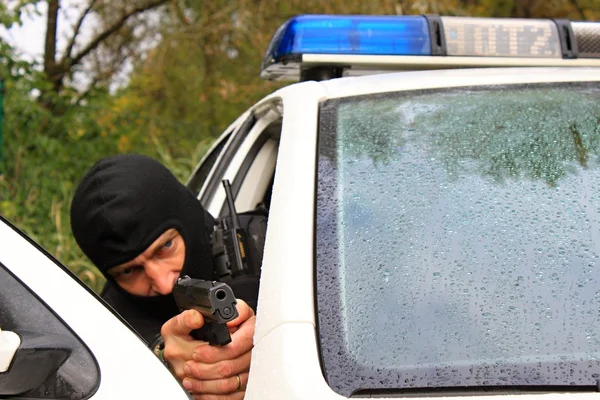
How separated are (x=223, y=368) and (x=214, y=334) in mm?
81

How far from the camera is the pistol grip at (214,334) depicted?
5.24ft

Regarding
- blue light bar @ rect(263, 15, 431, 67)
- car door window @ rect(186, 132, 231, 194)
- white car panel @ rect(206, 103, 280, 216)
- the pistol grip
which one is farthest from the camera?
car door window @ rect(186, 132, 231, 194)

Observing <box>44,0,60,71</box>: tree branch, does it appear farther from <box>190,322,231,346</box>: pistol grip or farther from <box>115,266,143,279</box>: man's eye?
<box>190,322,231,346</box>: pistol grip

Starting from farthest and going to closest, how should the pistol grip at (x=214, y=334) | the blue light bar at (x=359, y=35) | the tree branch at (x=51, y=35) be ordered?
the tree branch at (x=51, y=35)
the blue light bar at (x=359, y=35)
the pistol grip at (x=214, y=334)

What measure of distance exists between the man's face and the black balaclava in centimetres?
2

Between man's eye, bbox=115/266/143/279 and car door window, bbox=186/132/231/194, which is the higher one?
man's eye, bbox=115/266/143/279

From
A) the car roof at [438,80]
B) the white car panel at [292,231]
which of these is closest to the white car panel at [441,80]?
the car roof at [438,80]

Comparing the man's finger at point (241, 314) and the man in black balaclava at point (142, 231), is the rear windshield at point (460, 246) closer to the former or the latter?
the man's finger at point (241, 314)

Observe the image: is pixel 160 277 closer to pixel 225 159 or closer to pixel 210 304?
pixel 210 304

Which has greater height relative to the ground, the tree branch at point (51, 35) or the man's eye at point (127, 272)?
the man's eye at point (127, 272)

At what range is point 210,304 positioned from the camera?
4.90ft

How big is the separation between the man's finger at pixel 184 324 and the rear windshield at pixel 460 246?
0.87 ft

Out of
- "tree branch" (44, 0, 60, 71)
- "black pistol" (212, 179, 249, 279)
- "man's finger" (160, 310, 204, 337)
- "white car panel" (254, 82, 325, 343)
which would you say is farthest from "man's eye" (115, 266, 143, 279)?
"tree branch" (44, 0, 60, 71)

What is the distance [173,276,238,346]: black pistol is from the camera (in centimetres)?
148
